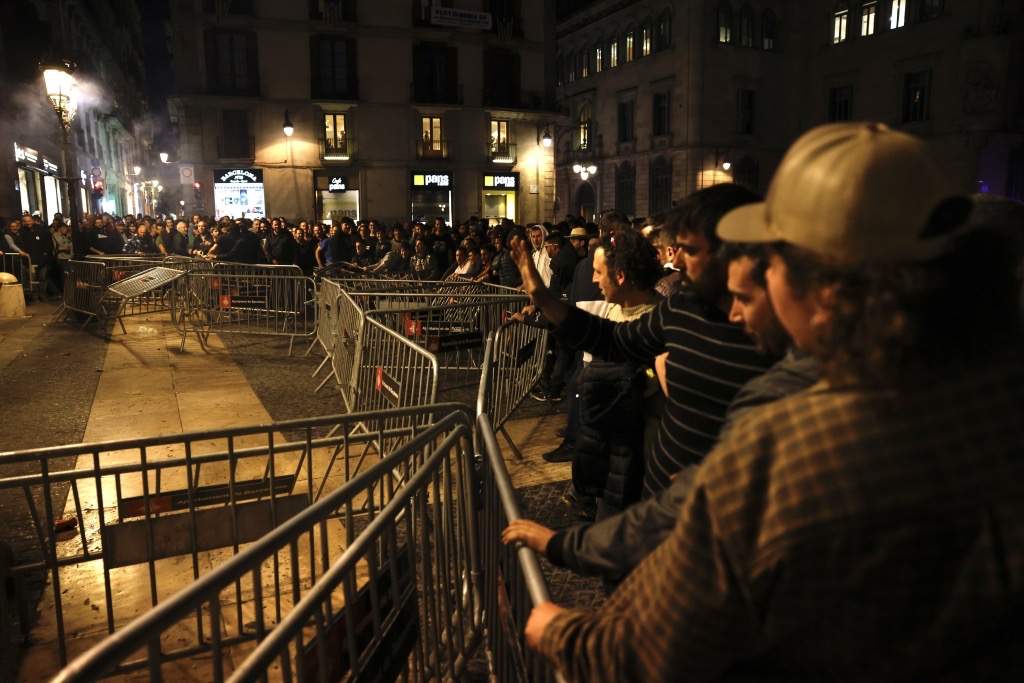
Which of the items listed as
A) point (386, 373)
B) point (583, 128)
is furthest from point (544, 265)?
point (583, 128)

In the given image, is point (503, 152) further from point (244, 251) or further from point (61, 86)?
point (61, 86)

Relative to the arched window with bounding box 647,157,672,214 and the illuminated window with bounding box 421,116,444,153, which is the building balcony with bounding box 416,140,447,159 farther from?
the arched window with bounding box 647,157,672,214

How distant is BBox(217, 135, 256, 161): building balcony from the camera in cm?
3195

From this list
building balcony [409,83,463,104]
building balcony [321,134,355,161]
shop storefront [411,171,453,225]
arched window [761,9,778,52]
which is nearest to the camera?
building balcony [321,134,355,161]

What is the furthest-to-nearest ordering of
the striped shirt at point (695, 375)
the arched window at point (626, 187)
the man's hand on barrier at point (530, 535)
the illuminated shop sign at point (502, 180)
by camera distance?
the arched window at point (626, 187)
the illuminated shop sign at point (502, 180)
the striped shirt at point (695, 375)
the man's hand on barrier at point (530, 535)

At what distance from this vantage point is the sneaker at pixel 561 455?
6156 mm

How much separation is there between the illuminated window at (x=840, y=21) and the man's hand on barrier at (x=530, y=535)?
4521 cm

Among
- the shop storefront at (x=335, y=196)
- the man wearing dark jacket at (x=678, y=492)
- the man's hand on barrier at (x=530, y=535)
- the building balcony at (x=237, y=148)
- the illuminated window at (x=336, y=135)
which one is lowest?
the man's hand on barrier at (x=530, y=535)

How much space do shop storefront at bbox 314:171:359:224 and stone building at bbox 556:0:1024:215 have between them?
59.5ft

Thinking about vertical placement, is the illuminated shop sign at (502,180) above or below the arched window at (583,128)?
below

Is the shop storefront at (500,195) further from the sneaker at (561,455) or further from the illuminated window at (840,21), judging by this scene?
the sneaker at (561,455)

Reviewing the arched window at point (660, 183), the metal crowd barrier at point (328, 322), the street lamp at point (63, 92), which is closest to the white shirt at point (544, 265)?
the metal crowd barrier at point (328, 322)

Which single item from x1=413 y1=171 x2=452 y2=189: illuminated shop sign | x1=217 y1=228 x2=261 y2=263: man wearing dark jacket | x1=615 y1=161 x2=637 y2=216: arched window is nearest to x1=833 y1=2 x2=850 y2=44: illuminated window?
x1=615 y1=161 x2=637 y2=216: arched window

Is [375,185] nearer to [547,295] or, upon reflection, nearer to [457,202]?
[457,202]
